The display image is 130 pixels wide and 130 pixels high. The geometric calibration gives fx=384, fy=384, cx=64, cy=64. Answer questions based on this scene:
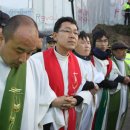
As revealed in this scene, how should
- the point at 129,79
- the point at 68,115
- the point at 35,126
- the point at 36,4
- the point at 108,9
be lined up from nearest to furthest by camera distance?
the point at 35,126
the point at 68,115
the point at 129,79
the point at 36,4
the point at 108,9

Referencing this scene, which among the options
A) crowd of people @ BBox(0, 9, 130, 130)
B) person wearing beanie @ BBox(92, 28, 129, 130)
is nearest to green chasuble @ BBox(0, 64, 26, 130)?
crowd of people @ BBox(0, 9, 130, 130)

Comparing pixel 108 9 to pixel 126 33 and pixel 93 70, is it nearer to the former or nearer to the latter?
pixel 126 33

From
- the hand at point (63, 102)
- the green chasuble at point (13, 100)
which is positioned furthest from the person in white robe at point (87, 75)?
the green chasuble at point (13, 100)

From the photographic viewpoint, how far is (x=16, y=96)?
8.02 feet

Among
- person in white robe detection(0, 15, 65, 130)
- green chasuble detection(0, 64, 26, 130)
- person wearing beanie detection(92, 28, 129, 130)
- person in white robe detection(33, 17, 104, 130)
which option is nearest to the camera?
person in white robe detection(0, 15, 65, 130)

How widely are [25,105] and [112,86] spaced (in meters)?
2.03

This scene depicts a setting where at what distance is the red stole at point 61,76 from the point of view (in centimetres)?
354

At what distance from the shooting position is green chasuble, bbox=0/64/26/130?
2.38 metres

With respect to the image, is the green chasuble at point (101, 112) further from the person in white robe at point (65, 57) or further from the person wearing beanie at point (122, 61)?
the person in white robe at point (65, 57)

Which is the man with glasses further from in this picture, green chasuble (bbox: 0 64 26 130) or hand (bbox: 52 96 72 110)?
green chasuble (bbox: 0 64 26 130)

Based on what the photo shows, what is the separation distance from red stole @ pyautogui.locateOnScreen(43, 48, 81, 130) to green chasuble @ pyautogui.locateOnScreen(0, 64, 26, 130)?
1040 millimetres

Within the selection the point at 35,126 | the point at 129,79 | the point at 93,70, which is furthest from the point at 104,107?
the point at 35,126

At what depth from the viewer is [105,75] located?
4.62 meters

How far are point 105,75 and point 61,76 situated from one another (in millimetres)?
1136
